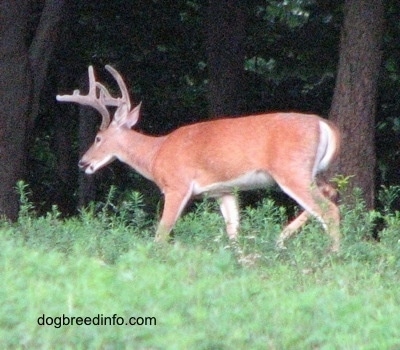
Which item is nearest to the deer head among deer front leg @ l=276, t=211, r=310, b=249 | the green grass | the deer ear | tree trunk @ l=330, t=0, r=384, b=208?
the deer ear

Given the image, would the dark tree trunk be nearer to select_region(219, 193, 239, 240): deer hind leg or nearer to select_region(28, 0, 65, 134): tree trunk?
select_region(28, 0, 65, 134): tree trunk

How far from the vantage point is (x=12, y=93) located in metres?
11.7

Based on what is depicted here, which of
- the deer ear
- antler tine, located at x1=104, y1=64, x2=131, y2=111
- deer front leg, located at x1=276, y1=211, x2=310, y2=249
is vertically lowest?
deer front leg, located at x1=276, y1=211, x2=310, y2=249

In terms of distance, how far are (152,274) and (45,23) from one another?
6157 millimetres

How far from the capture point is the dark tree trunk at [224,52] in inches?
526

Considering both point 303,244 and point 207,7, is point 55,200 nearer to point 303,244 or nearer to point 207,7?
point 207,7

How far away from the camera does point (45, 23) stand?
1209cm

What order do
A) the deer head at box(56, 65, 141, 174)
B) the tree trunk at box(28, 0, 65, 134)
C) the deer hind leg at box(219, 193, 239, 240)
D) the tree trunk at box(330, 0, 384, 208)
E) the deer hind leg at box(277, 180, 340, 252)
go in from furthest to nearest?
the tree trunk at box(28, 0, 65, 134), the deer head at box(56, 65, 141, 174), the tree trunk at box(330, 0, 384, 208), the deer hind leg at box(219, 193, 239, 240), the deer hind leg at box(277, 180, 340, 252)

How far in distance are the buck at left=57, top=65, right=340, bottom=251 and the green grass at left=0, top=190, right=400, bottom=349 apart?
96 cm

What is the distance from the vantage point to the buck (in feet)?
32.2

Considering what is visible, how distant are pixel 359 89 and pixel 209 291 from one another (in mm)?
5067

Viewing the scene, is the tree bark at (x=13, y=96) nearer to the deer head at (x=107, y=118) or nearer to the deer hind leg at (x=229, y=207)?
the deer head at (x=107, y=118)

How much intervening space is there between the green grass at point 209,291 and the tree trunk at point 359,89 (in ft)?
6.94

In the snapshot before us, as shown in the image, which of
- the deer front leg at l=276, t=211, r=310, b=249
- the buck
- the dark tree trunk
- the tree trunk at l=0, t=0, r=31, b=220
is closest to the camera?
the deer front leg at l=276, t=211, r=310, b=249
